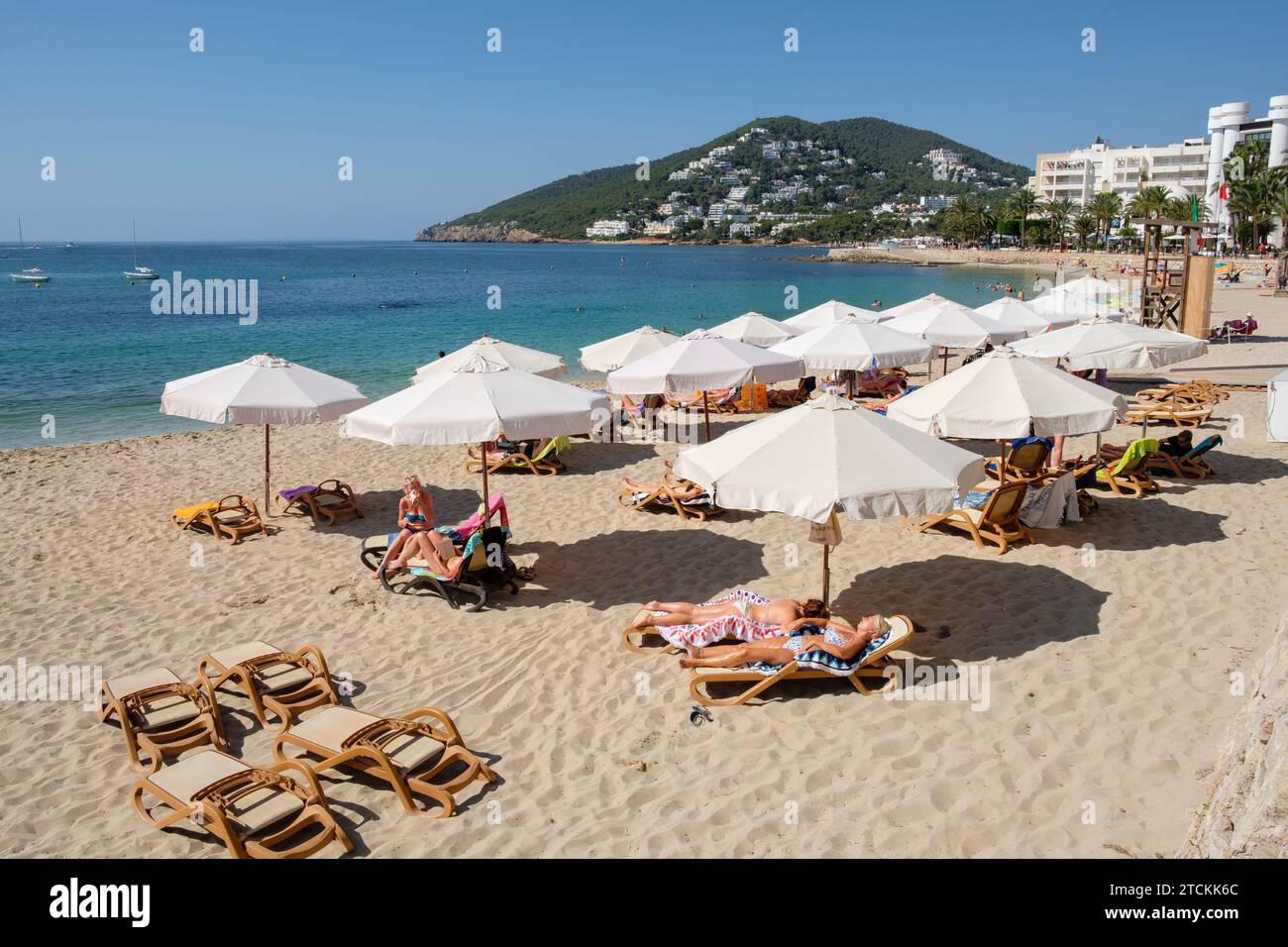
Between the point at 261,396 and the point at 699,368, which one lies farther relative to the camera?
the point at 699,368

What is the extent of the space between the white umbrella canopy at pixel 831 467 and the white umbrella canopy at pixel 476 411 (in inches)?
62.6

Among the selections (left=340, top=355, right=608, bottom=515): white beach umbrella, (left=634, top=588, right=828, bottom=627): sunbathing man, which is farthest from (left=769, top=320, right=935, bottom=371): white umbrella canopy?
(left=634, top=588, right=828, bottom=627): sunbathing man

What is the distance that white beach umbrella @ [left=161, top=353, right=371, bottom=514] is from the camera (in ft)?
29.6

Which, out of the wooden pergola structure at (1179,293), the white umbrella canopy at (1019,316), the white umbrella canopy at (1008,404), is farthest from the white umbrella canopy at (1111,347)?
the wooden pergola structure at (1179,293)

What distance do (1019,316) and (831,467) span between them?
12886 millimetres

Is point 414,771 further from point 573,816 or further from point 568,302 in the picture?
point 568,302

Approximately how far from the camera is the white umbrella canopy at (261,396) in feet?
29.6

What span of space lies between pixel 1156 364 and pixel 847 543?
5.46m

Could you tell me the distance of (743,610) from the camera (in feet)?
21.0

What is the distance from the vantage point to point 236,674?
5.94 metres

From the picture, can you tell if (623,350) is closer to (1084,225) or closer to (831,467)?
(831,467)

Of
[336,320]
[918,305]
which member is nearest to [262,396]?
[918,305]
